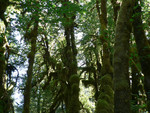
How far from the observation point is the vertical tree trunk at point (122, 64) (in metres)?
3.10

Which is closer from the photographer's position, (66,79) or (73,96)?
(73,96)

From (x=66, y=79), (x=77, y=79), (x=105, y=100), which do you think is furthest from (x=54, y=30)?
(x=105, y=100)

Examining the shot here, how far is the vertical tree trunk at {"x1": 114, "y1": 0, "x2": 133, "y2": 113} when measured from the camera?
10.2ft

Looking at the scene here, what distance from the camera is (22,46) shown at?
18.1m

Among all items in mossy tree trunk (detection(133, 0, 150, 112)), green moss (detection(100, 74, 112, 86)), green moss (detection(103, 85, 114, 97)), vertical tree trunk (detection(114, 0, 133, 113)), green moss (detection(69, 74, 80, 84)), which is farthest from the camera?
green moss (detection(69, 74, 80, 84))

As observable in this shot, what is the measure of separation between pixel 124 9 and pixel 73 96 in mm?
7701

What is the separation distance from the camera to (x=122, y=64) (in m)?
3.43

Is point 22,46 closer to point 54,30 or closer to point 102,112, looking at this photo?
point 54,30

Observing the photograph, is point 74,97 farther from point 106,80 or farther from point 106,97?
point 106,80

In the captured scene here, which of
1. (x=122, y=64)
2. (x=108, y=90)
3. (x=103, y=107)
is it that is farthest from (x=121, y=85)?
(x=108, y=90)

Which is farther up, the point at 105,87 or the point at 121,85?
the point at 105,87

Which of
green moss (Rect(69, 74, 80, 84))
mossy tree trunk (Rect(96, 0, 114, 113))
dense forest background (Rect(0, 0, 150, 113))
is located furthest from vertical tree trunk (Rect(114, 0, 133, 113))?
green moss (Rect(69, 74, 80, 84))

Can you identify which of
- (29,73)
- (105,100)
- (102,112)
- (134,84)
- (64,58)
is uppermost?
(64,58)

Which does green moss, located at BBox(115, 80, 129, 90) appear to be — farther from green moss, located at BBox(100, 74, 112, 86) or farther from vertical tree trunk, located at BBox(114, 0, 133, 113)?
green moss, located at BBox(100, 74, 112, 86)
